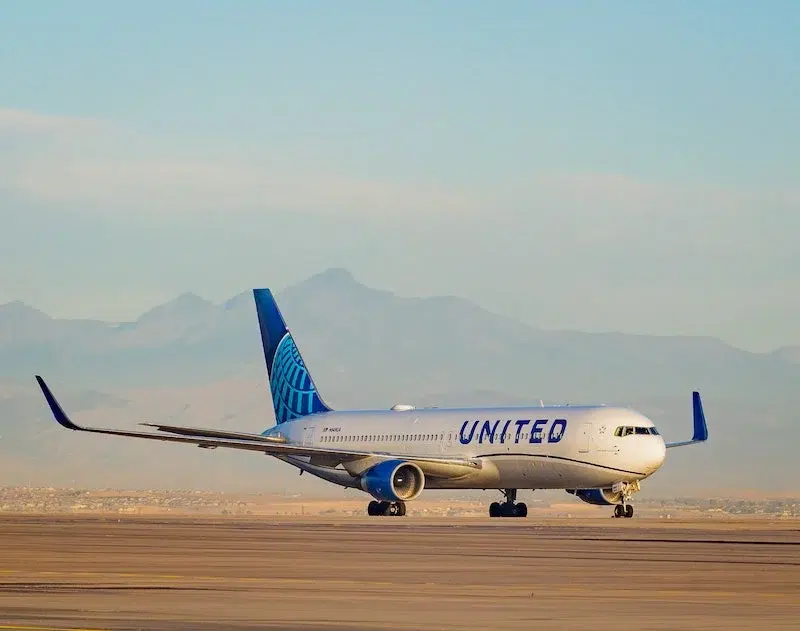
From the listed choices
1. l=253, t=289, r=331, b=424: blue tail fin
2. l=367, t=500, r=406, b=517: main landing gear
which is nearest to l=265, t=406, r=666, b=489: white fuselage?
l=367, t=500, r=406, b=517: main landing gear

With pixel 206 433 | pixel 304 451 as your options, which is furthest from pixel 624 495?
pixel 206 433

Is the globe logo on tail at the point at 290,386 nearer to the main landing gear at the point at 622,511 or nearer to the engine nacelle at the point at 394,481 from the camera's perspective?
the engine nacelle at the point at 394,481

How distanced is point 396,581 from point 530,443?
3814 centimetres

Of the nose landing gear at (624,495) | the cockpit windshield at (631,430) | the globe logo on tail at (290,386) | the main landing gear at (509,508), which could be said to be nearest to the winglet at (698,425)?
the cockpit windshield at (631,430)

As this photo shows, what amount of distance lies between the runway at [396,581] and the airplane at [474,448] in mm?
17869

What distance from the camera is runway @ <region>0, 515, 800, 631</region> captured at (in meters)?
18.7

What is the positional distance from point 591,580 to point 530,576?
125 centimetres

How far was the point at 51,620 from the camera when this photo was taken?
719 inches

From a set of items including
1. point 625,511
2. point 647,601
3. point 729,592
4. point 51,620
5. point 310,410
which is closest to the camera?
point 51,620

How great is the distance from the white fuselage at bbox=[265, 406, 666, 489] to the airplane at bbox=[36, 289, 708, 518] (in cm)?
4

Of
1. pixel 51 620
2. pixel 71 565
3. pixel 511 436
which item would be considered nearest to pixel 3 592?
pixel 51 620

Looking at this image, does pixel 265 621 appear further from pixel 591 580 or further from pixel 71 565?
pixel 71 565

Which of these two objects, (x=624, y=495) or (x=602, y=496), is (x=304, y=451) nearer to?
(x=602, y=496)

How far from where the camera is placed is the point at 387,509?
66500 millimetres
